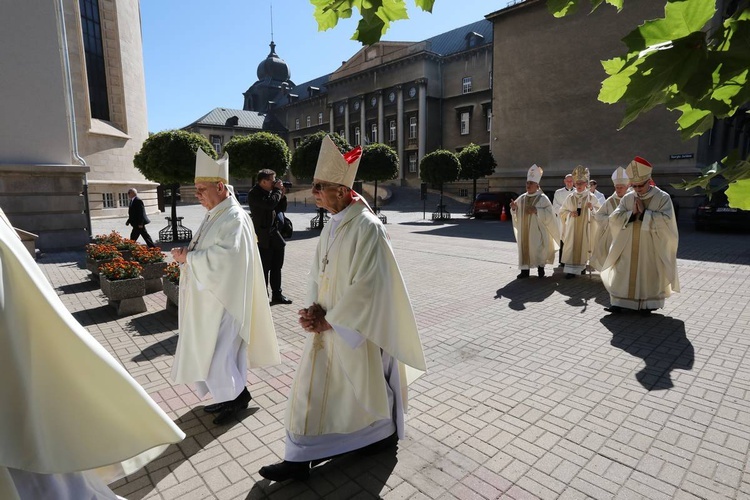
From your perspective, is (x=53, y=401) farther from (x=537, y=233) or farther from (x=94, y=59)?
(x=94, y=59)

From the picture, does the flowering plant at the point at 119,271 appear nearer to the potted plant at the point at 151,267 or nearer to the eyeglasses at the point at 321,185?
the potted plant at the point at 151,267

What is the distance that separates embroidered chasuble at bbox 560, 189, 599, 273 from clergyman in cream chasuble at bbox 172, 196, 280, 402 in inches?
309

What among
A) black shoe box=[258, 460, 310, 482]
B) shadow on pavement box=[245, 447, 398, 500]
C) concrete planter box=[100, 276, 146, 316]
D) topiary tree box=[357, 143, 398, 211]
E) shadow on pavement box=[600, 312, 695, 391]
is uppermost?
topiary tree box=[357, 143, 398, 211]

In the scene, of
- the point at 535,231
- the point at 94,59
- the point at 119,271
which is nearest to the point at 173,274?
the point at 119,271

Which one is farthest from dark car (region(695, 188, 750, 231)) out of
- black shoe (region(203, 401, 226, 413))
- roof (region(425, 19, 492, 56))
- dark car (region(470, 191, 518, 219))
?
A: roof (region(425, 19, 492, 56))

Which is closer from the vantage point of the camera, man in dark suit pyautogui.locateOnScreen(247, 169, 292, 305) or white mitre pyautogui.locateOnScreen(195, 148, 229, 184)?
white mitre pyautogui.locateOnScreen(195, 148, 229, 184)

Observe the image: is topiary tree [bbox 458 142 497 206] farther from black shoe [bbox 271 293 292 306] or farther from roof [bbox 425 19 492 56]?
black shoe [bbox 271 293 292 306]

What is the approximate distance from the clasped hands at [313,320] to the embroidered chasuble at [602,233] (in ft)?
25.1

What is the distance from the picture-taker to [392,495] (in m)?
2.71

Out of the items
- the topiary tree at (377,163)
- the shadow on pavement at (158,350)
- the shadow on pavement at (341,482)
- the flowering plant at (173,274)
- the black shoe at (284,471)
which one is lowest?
the shadow on pavement at (341,482)

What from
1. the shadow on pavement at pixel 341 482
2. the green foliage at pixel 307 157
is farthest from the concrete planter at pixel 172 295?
the green foliage at pixel 307 157

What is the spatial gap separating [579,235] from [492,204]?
55.0 feet

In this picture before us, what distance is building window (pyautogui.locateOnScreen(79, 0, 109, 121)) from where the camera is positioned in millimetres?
23656

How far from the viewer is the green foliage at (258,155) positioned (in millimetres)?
18016
